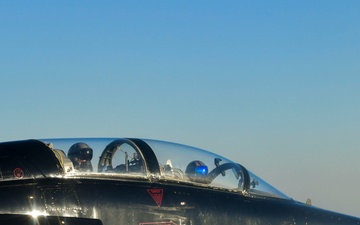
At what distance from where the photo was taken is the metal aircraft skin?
10742 mm

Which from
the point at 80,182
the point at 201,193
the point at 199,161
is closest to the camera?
the point at 80,182

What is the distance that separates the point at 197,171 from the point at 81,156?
2.19m

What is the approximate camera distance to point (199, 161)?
43.8 feet

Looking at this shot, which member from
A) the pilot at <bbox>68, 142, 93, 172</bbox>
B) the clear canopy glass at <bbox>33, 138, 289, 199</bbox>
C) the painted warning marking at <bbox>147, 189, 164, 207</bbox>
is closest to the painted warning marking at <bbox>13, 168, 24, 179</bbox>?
the clear canopy glass at <bbox>33, 138, 289, 199</bbox>

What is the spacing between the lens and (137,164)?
1221 centimetres

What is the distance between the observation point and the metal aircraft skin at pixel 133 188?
10742mm

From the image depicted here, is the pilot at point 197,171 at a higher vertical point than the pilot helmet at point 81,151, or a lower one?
lower

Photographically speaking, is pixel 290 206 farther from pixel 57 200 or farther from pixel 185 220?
pixel 57 200

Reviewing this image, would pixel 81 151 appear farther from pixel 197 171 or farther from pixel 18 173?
pixel 197 171

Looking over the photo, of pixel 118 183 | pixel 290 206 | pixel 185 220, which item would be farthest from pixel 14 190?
pixel 290 206

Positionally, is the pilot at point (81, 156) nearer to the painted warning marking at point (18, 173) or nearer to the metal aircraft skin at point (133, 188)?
the metal aircraft skin at point (133, 188)

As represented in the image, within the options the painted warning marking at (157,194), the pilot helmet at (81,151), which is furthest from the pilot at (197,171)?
the pilot helmet at (81,151)

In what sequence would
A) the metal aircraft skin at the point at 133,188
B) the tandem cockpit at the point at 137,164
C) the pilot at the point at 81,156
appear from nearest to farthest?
the metal aircraft skin at the point at 133,188, the tandem cockpit at the point at 137,164, the pilot at the point at 81,156

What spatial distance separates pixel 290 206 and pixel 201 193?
6.97ft
